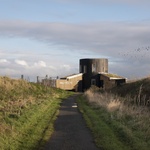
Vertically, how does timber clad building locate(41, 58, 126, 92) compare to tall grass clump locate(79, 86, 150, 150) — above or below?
above

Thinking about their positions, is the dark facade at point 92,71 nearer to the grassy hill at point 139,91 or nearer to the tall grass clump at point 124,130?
the grassy hill at point 139,91

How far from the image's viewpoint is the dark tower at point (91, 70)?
7600 centimetres

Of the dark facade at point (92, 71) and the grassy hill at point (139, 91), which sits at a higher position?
the dark facade at point (92, 71)

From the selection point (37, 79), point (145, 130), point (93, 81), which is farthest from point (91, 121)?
point (93, 81)

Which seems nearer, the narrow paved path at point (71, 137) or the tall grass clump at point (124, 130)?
the narrow paved path at point (71, 137)

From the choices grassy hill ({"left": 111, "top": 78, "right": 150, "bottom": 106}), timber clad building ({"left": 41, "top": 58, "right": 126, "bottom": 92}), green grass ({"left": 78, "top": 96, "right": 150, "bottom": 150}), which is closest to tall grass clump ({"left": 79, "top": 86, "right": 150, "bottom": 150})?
green grass ({"left": 78, "top": 96, "right": 150, "bottom": 150})

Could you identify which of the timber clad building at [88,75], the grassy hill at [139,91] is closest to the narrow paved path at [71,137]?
the grassy hill at [139,91]

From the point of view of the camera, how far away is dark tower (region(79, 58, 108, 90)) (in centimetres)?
7600

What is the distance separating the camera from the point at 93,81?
7588cm

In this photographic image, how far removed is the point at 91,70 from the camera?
7631 cm

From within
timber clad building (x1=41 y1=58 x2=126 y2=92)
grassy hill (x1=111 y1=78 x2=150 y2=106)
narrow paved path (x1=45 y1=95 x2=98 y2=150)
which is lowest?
narrow paved path (x1=45 y1=95 x2=98 y2=150)

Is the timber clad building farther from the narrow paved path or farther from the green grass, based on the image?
the green grass

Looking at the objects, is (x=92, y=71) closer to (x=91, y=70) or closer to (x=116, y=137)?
(x=91, y=70)

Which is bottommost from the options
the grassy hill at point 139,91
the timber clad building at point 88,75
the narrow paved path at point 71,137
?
the narrow paved path at point 71,137
